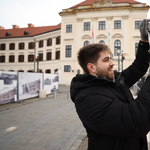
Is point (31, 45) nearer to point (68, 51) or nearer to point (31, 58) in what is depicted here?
point (31, 58)

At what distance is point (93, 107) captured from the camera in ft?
4.03

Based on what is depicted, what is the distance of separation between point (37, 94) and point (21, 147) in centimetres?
906

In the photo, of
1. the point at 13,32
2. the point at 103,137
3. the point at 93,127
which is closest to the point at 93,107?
the point at 93,127

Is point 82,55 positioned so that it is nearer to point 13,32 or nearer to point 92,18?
point 92,18

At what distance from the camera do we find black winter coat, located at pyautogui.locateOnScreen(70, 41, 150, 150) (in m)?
1.13

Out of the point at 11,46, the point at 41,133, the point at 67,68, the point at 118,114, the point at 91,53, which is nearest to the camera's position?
the point at 118,114

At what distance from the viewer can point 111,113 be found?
118cm

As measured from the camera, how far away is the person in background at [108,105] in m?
1.14

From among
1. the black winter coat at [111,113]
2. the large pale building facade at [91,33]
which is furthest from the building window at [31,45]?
the black winter coat at [111,113]

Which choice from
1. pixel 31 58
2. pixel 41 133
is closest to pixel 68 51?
pixel 31 58

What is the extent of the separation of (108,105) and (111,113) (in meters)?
0.06

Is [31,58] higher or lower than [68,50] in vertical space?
lower

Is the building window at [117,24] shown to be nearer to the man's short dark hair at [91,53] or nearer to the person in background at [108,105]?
the person in background at [108,105]

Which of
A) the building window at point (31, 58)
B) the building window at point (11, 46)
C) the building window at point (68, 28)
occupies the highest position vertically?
the building window at point (68, 28)
